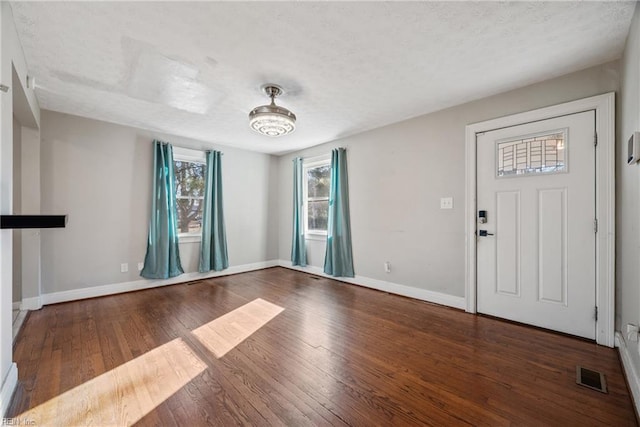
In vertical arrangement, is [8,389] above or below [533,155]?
below

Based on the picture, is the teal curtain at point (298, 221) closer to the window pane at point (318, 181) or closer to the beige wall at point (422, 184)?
the window pane at point (318, 181)

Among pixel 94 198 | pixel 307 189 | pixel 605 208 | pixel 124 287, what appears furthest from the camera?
pixel 307 189

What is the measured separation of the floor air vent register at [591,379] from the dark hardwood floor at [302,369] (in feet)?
0.15

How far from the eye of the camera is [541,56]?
2184 millimetres

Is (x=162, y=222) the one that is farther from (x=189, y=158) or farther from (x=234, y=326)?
(x=234, y=326)

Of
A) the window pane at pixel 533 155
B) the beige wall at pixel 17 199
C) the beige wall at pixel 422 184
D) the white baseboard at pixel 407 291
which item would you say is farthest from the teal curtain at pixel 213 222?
the window pane at pixel 533 155

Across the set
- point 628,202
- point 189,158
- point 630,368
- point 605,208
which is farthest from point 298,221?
point 630,368

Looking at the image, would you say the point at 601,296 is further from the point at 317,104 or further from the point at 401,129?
the point at 317,104

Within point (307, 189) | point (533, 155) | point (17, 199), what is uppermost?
point (533, 155)

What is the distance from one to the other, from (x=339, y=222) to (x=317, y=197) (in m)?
0.93

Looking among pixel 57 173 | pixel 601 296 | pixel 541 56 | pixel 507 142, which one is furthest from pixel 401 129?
pixel 57 173

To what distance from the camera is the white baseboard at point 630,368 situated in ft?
5.12

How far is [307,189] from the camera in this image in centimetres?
533

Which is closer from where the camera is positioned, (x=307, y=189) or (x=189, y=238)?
(x=189, y=238)
